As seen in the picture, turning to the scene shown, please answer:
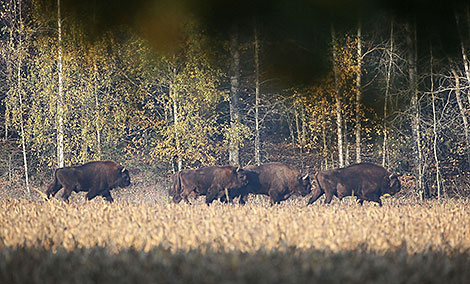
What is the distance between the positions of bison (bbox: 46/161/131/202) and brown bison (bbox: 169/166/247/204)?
69.0 inches

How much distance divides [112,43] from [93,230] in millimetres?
16482

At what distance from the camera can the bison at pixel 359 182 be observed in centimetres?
1789

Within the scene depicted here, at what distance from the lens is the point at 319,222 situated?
10656mm

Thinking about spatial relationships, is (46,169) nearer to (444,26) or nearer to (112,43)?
(112,43)

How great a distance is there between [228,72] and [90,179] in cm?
904

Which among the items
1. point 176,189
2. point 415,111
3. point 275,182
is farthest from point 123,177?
point 415,111

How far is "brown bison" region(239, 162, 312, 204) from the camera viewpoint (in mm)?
19141

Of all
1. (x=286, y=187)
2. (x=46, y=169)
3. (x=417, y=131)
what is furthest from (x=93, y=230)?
(x=46, y=169)

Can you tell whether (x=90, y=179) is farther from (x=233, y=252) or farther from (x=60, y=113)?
(x=233, y=252)

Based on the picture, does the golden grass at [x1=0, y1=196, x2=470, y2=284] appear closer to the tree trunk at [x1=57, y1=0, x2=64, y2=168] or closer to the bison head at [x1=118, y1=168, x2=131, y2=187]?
the bison head at [x1=118, y1=168, x2=131, y2=187]

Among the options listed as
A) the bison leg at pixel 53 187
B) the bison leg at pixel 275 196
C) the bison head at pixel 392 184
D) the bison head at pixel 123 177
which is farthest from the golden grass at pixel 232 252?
the bison leg at pixel 275 196

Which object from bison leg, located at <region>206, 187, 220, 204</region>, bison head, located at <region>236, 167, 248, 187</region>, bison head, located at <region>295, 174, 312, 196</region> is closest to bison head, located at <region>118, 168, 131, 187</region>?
bison leg, located at <region>206, 187, 220, 204</region>

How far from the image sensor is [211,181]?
18656 millimetres

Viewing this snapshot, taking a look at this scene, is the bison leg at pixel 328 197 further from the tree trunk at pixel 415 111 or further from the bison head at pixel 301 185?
the tree trunk at pixel 415 111
